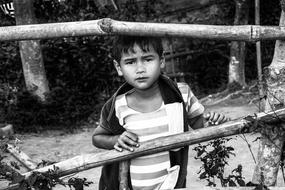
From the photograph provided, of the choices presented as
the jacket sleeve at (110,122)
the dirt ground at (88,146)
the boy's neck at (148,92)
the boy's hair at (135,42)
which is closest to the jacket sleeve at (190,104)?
the boy's neck at (148,92)

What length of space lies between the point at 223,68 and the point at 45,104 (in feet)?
11.0

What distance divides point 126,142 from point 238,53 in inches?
223

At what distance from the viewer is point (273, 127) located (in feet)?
6.63

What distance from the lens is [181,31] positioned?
187 centimetres

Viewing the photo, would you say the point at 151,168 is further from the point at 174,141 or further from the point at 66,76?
the point at 66,76

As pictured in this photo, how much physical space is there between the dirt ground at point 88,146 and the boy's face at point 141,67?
197cm

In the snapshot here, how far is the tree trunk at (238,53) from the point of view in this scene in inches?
286

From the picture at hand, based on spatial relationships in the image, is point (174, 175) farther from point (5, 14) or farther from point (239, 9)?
point (5, 14)

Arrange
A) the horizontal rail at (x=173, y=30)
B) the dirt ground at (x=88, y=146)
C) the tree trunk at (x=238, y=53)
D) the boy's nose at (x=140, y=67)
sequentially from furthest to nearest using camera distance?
the tree trunk at (x=238, y=53) → the dirt ground at (x=88, y=146) → the boy's nose at (x=140, y=67) → the horizontal rail at (x=173, y=30)

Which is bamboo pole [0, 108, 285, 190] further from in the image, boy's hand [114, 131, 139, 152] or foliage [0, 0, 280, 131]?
foliage [0, 0, 280, 131]

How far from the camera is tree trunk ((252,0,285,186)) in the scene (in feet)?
6.66

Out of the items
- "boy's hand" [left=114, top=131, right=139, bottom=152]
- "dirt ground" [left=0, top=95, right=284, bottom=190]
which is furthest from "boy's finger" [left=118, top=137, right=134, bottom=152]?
"dirt ground" [left=0, top=95, right=284, bottom=190]

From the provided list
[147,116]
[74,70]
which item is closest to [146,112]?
[147,116]

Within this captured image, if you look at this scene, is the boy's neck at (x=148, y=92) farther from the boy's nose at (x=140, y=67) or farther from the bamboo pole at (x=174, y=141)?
the bamboo pole at (x=174, y=141)
